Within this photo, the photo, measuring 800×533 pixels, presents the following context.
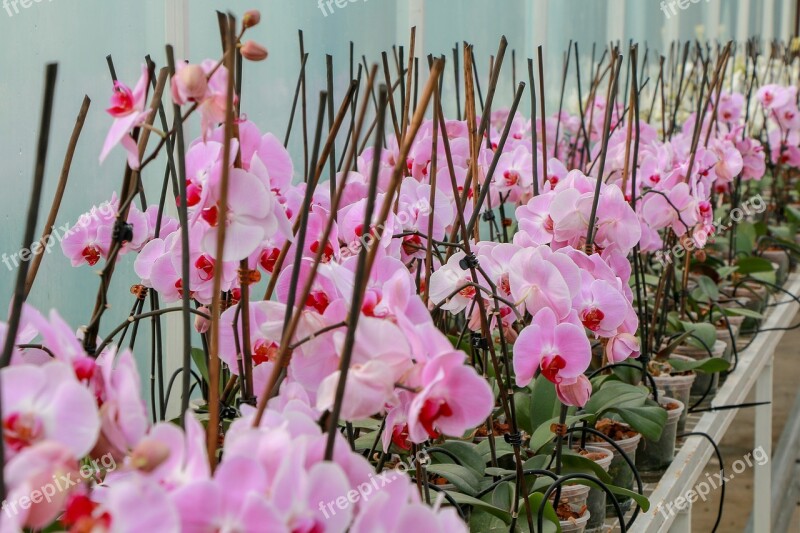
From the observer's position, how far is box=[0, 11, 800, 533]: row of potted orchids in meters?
0.34

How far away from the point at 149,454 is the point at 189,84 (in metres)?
0.19

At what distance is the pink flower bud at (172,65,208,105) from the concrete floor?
9.03ft

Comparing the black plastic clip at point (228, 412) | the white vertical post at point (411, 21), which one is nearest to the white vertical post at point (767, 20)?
the white vertical post at point (411, 21)

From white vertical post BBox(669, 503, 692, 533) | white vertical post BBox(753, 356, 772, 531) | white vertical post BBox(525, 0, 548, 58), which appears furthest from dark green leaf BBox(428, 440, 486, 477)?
white vertical post BBox(525, 0, 548, 58)

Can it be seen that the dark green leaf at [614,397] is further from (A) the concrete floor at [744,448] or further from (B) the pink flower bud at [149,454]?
(A) the concrete floor at [744,448]

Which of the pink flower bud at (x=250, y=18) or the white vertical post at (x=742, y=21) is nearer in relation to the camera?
the pink flower bud at (x=250, y=18)

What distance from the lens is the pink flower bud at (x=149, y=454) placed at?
33 cm

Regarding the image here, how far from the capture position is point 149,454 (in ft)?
1.09

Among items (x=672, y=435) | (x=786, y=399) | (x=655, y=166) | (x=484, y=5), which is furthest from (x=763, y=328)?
(x=786, y=399)

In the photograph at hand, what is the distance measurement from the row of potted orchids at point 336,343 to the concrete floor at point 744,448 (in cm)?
184

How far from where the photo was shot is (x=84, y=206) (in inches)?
46.9

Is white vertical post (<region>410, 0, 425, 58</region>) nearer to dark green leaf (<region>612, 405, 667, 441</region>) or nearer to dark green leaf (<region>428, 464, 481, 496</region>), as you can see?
dark green leaf (<region>612, 405, 667, 441</region>)

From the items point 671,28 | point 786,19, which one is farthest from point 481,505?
point 786,19

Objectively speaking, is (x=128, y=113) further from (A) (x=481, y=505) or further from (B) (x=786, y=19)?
(B) (x=786, y=19)
